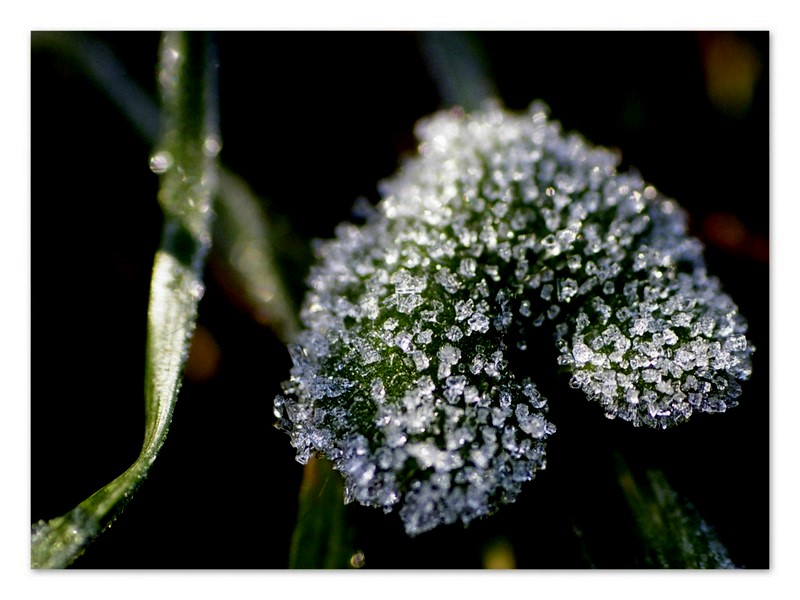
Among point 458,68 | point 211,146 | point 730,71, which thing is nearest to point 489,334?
point 211,146

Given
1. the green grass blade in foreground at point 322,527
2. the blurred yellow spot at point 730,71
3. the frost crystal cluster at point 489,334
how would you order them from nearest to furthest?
the frost crystal cluster at point 489,334 < the green grass blade in foreground at point 322,527 < the blurred yellow spot at point 730,71

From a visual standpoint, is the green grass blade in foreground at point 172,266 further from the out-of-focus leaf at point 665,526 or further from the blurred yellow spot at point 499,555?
the out-of-focus leaf at point 665,526

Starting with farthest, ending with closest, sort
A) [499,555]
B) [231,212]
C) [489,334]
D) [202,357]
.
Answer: [231,212]
[202,357]
[499,555]
[489,334]

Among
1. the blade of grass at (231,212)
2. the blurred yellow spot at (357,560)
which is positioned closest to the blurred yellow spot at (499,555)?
the blurred yellow spot at (357,560)

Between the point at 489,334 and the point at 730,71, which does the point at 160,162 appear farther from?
the point at 730,71
